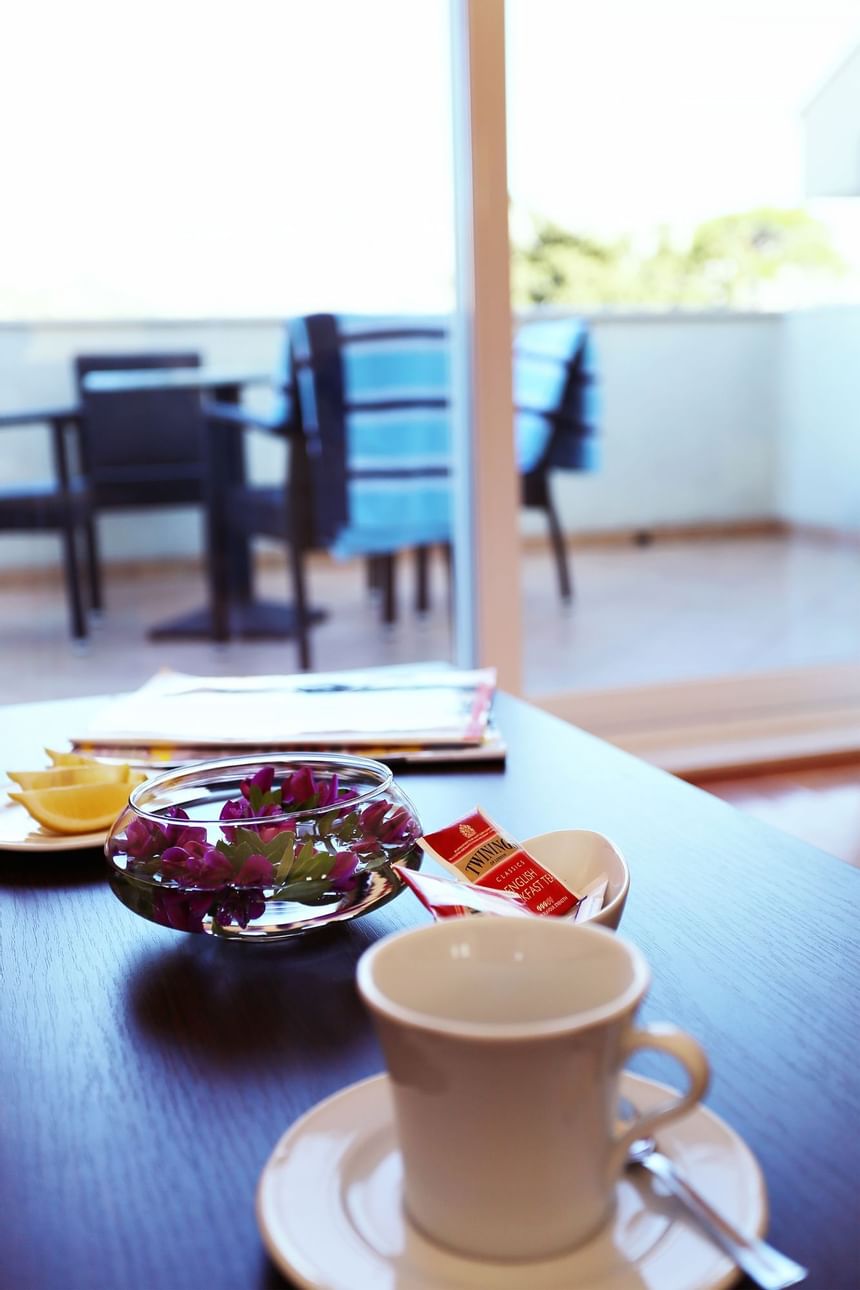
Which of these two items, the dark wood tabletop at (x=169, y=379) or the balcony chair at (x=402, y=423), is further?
the balcony chair at (x=402, y=423)

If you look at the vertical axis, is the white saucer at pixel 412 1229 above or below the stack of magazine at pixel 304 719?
above

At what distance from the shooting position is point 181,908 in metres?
0.68

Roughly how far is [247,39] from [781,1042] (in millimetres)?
2206

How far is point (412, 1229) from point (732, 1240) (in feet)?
0.33

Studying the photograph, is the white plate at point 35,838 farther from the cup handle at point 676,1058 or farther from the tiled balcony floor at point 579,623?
the tiled balcony floor at point 579,623

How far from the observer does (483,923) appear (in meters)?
0.47

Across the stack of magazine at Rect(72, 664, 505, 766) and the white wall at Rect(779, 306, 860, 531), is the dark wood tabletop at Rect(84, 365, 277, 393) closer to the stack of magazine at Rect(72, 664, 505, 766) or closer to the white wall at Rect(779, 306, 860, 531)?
the white wall at Rect(779, 306, 860, 531)

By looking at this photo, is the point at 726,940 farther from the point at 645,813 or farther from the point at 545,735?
the point at 545,735

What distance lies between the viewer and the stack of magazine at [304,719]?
1.03m

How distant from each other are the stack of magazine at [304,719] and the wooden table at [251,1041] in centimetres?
16

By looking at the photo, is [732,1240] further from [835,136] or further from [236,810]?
[835,136]

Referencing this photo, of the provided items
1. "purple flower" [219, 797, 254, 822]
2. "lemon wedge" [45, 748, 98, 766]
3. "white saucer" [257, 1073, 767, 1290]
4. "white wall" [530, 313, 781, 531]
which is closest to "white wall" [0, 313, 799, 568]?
"white wall" [530, 313, 781, 531]

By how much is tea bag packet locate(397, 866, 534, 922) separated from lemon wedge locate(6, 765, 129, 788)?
12.4 inches

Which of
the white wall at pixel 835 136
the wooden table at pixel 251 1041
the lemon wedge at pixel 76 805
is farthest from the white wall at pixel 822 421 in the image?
the lemon wedge at pixel 76 805
